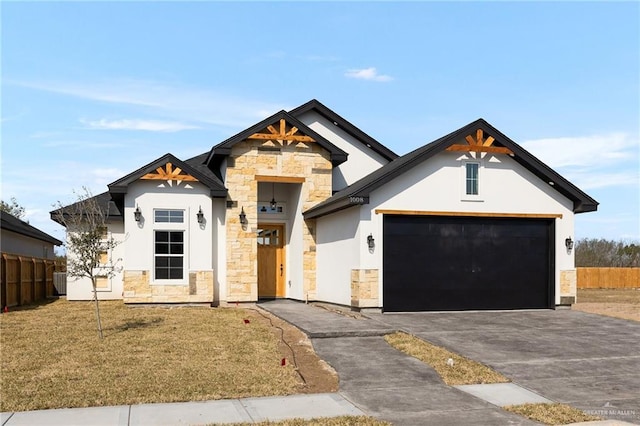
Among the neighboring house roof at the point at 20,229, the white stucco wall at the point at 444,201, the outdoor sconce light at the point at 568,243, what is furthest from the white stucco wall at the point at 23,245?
the outdoor sconce light at the point at 568,243

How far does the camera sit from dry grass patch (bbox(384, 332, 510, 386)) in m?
10.0

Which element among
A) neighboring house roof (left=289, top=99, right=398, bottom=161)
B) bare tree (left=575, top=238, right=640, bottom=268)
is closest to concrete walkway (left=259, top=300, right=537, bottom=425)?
neighboring house roof (left=289, top=99, right=398, bottom=161)

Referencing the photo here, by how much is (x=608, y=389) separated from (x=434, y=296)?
7.89 metres

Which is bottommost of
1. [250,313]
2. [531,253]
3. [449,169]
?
[250,313]

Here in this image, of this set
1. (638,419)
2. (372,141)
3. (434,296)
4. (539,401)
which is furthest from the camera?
(372,141)

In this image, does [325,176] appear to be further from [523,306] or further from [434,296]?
[523,306]

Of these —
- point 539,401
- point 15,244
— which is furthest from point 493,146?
point 15,244

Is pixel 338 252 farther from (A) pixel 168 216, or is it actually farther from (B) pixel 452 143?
(A) pixel 168 216

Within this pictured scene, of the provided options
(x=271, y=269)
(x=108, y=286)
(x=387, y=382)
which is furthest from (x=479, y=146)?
(x=108, y=286)

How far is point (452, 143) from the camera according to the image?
1758 centimetres

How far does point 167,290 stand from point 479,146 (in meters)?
10.7

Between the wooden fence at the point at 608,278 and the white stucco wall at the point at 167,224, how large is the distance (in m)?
30.4

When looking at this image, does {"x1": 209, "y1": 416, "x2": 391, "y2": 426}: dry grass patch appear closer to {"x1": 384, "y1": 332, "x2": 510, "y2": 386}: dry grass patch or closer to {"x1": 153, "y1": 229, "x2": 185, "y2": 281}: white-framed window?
{"x1": 384, "y1": 332, "x2": 510, "y2": 386}: dry grass patch

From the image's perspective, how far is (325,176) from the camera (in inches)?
818
